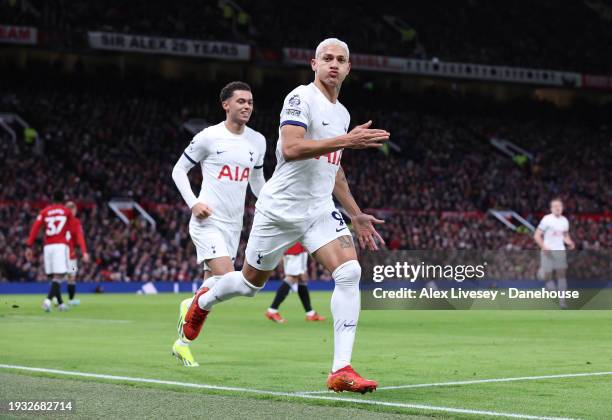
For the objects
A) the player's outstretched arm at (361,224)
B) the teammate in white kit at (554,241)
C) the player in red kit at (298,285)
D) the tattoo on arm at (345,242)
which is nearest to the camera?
the tattoo on arm at (345,242)

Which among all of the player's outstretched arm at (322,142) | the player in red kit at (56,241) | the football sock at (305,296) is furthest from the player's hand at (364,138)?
the player in red kit at (56,241)

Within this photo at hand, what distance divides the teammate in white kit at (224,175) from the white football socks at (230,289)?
117 cm

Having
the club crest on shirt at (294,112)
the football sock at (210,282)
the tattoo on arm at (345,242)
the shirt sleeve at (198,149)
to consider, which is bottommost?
the football sock at (210,282)

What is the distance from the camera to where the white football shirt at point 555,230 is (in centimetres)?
2095

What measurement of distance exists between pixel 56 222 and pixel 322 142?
14.6 metres

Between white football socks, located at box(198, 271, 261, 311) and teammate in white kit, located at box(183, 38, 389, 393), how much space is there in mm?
372

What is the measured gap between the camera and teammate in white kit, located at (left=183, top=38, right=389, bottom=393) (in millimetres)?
7238

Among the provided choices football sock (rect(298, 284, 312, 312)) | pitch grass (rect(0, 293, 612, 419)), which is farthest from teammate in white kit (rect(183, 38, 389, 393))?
football sock (rect(298, 284, 312, 312))

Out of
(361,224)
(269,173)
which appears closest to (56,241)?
(361,224)

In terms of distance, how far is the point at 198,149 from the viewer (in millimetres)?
10469

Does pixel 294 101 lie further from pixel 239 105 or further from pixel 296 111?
pixel 239 105

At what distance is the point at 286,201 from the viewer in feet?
24.8

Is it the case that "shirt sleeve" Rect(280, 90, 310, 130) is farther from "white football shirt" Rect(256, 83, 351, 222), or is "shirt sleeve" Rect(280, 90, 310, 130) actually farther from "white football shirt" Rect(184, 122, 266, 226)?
"white football shirt" Rect(184, 122, 266, 226)

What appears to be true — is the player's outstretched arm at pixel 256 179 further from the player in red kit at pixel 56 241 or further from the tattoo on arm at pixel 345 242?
the player in red kit at pixel 56 241
